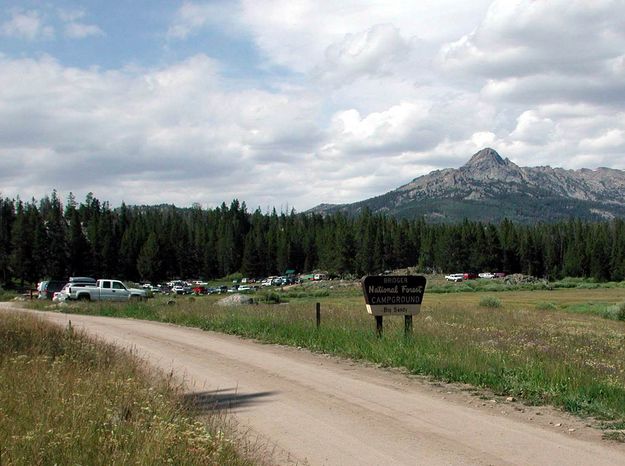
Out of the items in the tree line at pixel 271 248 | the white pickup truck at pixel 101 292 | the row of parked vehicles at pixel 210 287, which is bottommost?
the row of parked vehicles at pixel 210 287

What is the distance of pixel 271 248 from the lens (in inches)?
6614

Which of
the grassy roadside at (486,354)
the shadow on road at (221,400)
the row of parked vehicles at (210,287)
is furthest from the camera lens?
the row of parked vehicles at (210,287)

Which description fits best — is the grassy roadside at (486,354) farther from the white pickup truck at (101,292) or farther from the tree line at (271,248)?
the tree line at (271,248)

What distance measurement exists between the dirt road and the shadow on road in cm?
2

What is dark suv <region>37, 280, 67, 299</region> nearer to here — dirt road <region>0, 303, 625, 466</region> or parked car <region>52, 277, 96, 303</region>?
parked car <region>52, 277, 96, 303</region>

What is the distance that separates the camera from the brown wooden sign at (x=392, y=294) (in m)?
17.6

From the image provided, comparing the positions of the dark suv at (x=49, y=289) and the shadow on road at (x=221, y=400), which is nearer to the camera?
the shadow on road at (x=221, y=400)

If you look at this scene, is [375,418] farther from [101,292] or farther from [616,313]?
[101,292]

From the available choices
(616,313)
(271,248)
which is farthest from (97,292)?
(271,248)

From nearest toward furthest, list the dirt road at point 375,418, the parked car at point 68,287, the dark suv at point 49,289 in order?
1. the dirt road at point 375,418
2. the parked car at point 68,287
3. the dark suv at point 49,289

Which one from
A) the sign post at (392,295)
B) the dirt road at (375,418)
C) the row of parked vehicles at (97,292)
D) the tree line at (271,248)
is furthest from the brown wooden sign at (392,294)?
the tree line at (271,248)

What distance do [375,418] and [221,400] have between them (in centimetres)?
Result: 256

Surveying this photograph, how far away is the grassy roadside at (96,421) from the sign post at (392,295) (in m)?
7.99

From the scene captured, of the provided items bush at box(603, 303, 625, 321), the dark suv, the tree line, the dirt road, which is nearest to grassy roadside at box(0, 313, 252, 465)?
the dirt road
